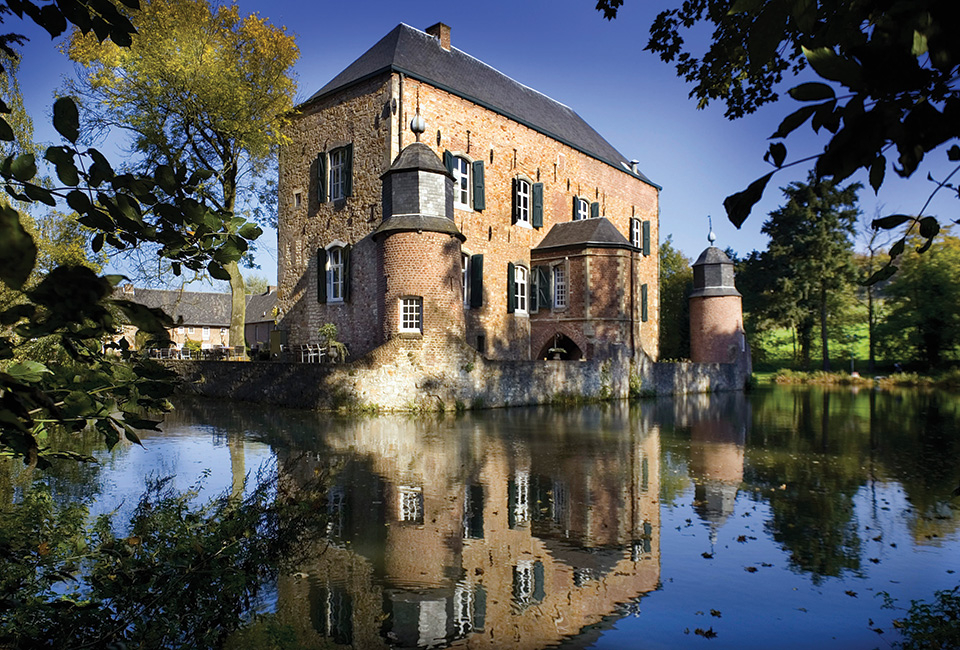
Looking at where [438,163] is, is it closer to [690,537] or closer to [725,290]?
[690,537]

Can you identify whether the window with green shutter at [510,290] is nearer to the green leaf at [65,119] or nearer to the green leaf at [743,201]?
the green leaf at [65,119]

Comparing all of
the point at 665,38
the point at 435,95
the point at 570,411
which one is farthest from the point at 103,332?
the point at 435,95

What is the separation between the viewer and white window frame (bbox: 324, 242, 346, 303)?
19547 millimetres

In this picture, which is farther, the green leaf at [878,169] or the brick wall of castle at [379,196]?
the brick wall of castle at [379,196]

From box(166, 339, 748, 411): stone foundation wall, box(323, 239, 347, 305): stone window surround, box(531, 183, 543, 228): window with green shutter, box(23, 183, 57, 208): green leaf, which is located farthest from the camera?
box(531, 183, 543, 228): window with green shutter

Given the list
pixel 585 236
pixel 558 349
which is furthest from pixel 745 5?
pixel 585 236

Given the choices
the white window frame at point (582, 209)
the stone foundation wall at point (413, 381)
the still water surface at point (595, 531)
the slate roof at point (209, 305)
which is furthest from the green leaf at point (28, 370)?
the slate roof at point (209, 305)

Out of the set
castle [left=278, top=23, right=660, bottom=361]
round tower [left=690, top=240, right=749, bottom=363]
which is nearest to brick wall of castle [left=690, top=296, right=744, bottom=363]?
round tower [left=690, top=240, right=749, bottom=363]

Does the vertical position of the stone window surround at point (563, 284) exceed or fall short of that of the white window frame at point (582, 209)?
it falls short

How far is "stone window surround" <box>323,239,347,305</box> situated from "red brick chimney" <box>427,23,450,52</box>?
8739 mm

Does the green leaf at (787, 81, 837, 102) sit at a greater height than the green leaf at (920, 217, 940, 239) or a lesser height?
greater

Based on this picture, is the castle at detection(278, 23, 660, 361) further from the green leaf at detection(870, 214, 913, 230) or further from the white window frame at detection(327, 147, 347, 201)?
the green leaf at detection(870, 214, 913, 230)

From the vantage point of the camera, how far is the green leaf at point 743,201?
3.74ft

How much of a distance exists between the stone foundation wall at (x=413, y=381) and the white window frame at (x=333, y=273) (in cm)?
372
